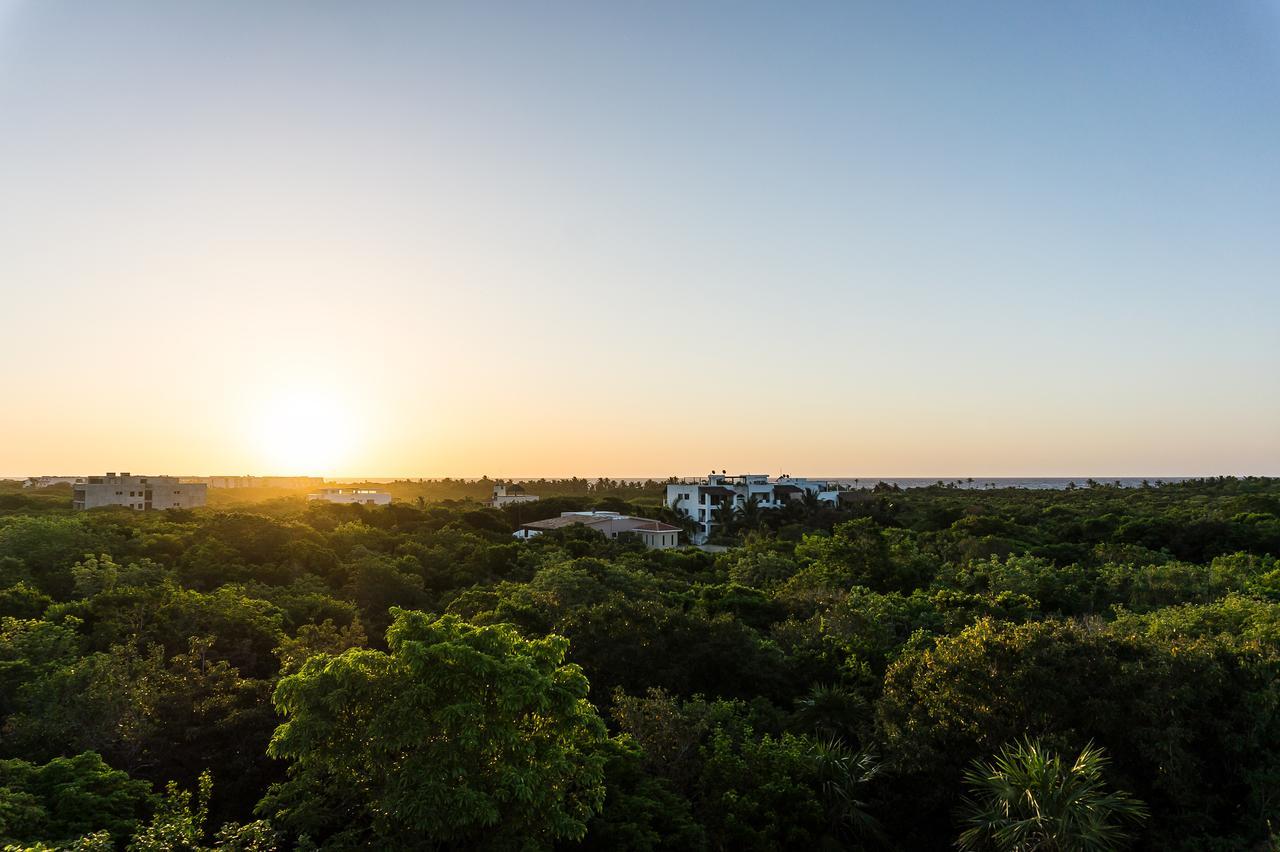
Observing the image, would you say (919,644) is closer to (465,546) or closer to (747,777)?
(747,777)

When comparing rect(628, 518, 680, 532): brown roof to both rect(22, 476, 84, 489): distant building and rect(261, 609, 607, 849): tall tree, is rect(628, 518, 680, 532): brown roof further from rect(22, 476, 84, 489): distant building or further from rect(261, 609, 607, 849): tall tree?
rect(22, 476, 84, 489): distant building

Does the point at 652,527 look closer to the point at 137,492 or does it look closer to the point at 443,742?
the point at 443,742

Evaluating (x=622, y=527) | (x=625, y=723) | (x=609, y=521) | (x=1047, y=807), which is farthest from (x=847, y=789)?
(x=622, y=527)

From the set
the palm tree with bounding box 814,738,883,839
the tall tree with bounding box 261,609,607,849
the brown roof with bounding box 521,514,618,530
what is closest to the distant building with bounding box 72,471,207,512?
the brown roof with bounding box 521,514,618,530

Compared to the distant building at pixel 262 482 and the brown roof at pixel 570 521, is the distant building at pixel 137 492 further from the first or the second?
the distant building at pixel 262 482

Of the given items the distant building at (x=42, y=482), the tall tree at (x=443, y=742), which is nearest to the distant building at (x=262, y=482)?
the distant building at (x=42, y=482)
